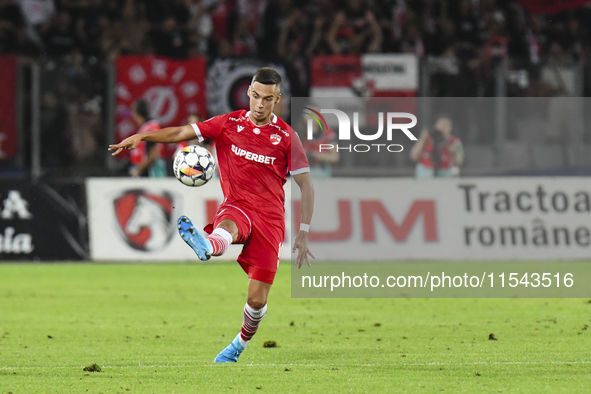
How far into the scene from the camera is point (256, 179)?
6.98 meters

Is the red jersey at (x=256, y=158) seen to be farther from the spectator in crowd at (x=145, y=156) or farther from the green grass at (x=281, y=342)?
the spectator in crowd at (x=145, y=156)

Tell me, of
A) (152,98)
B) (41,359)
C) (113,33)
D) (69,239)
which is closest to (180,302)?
(41,359)

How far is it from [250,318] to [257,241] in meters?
0.54

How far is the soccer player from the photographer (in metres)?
6.79

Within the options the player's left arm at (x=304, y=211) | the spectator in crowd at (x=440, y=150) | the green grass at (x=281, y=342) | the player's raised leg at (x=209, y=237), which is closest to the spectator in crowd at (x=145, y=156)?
the green grass at (x=281, y=342)

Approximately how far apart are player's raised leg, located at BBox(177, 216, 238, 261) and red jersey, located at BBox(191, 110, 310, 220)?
13.3 inches

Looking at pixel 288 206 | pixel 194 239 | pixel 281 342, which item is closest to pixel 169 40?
pixel 288 206

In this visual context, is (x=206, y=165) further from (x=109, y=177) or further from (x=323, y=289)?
(x=109, y=177)

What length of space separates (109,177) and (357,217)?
3.93 metres

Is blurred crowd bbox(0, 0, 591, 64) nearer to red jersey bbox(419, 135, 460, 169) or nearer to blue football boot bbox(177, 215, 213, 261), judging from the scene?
red jersey bbox(419, 135, 460, 169)

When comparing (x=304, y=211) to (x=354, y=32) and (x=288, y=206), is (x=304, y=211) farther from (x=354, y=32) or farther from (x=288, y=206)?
(x=354, y=32)

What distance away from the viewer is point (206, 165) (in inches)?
280

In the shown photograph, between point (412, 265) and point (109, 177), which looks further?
point (109, 177)

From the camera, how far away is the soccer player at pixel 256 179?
679 cm
